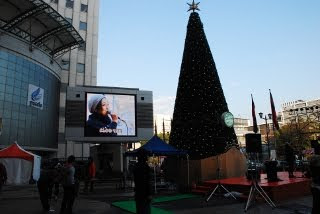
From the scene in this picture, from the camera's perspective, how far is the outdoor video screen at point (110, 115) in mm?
34812

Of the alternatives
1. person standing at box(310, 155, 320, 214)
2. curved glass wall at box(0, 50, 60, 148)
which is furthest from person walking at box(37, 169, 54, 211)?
curved glass wall at box(0, 50, 60, 148)

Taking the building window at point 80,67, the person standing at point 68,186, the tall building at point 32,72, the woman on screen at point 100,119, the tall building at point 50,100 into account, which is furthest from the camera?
the building window at point 80,67

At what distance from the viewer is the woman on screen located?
3459cm

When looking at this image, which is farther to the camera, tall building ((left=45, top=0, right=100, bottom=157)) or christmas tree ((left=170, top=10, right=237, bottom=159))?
tall building ((left=45, top=0, right=100, bottom=157))

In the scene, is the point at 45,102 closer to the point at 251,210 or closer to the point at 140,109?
the point at 140,109

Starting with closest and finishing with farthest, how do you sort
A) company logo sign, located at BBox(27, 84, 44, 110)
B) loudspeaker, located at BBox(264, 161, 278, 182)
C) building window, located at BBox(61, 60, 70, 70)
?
1. loudspeaker, located at BBox(264, 161, 278, 182)
2. company logo sign, located at BBox(27, 84, 44, 110)
3. building window, located at BBox(61, 60, 70, 70)

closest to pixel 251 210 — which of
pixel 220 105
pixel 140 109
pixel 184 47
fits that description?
pixel 220 105

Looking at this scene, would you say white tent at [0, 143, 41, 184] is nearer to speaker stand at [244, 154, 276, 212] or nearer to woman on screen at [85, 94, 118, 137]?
woman on screen at [85, 94, 118, 137]

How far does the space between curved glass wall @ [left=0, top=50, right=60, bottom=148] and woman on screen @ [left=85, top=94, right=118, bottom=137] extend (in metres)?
11.3

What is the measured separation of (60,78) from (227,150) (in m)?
41.5

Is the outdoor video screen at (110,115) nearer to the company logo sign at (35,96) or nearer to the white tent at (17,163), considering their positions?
the white tent at (17,163)

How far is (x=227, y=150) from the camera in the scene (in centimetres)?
1794

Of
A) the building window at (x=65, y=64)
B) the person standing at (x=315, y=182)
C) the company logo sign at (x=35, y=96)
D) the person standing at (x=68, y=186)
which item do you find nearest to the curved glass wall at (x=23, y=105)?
the company logo sign at (x=35, y=96)

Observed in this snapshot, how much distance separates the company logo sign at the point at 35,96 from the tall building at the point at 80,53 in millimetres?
8000
